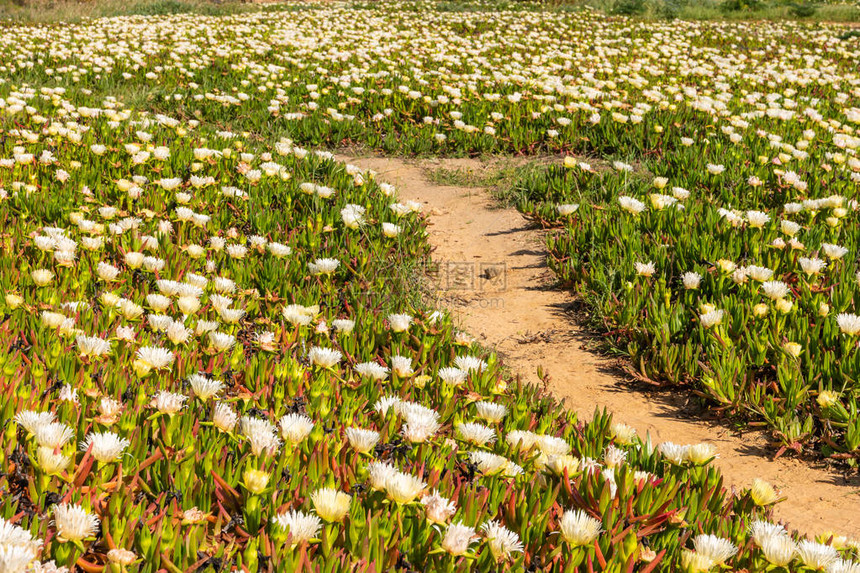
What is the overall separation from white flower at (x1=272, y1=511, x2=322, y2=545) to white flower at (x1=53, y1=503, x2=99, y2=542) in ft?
1.35

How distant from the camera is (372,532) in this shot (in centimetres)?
176

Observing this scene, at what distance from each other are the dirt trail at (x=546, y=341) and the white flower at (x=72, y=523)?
6.41 feet

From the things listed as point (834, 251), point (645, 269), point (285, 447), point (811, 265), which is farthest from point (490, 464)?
point (834, 251)

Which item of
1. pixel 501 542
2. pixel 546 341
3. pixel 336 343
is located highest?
pixel 501 542

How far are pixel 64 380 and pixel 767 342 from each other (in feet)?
10.3

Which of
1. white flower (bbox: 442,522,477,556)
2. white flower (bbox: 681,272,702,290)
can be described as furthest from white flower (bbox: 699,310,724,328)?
white flower (bbox: 442,522,477,556)

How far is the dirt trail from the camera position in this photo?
9.64 ft

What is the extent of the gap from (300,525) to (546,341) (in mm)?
2722

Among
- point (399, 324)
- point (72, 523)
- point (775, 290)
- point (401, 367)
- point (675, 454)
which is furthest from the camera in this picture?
point (775, 290)

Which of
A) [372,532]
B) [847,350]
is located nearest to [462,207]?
[847,350]

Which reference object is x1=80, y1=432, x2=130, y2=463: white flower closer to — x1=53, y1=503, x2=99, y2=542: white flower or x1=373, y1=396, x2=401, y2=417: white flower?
x1=53, y1=503, x2=99, y2=542: white flower

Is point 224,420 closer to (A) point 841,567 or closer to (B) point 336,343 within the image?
(B) point 336,343

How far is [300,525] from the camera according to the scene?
67.3 inches

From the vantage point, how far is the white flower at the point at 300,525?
66.7 inches
